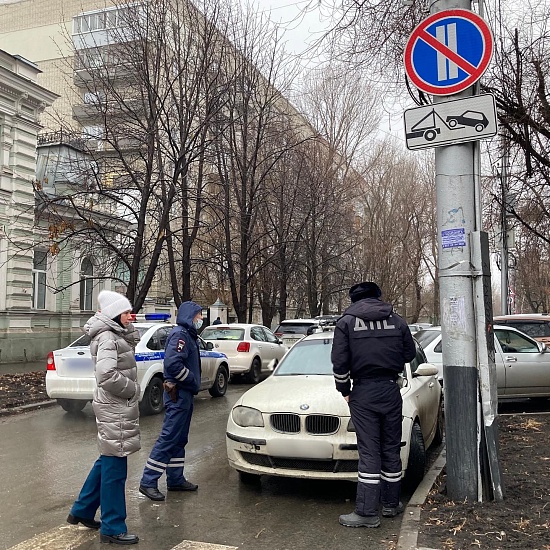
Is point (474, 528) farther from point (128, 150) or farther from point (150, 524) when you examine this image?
point (128, 150)

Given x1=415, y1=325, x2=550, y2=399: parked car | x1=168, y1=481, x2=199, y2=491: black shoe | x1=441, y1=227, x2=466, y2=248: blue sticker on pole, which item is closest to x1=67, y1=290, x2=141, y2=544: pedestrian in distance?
x1=168, y1=481, x2=199, y2=491: black shoe

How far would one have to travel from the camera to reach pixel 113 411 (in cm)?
483

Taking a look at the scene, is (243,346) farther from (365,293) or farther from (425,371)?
(365,293)

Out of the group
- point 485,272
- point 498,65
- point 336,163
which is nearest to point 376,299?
point 485,272

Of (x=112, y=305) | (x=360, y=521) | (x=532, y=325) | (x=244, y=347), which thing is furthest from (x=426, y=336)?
(x=112, y=305)

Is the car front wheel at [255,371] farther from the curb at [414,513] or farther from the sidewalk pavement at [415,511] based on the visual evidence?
the curb at [414,513]

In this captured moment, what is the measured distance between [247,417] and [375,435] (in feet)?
4.84

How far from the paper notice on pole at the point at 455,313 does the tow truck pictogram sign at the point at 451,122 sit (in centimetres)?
142

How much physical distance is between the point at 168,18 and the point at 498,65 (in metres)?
9.80

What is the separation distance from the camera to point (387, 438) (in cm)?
524

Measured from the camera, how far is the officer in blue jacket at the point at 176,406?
6.02 m

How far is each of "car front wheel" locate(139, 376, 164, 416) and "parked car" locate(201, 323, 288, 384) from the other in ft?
15.4

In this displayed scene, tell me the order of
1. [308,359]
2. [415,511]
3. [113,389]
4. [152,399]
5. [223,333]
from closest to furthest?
[113,389] < [415,511] < [308,359] < [152,399] < [223,333]

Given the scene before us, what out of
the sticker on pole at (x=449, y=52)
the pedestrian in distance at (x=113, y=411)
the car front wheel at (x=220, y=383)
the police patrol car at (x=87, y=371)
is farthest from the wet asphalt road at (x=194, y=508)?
the car front wheel at (x=220, y=383)
